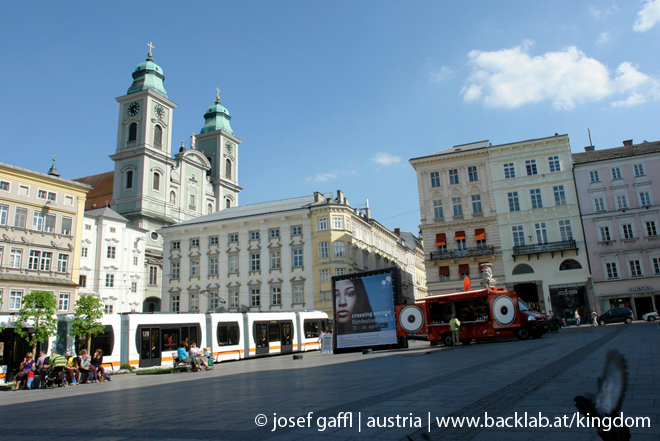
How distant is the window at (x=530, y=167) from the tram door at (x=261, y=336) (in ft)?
99.7

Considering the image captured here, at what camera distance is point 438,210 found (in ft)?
162

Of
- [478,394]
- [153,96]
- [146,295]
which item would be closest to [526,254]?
[478,394]

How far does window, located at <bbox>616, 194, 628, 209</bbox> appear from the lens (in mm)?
45159

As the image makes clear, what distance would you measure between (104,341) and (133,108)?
57.5 metres

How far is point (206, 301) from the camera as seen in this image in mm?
54250

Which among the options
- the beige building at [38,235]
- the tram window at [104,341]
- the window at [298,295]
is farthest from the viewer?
the window at [298,295]

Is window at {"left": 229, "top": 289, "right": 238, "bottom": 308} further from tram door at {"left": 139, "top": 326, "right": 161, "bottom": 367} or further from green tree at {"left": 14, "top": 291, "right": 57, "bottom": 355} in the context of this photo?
green tree at {"left": 14, "top": 291, "right": 57, "bottom": 355}

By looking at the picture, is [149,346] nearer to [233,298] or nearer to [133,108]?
[233,298]

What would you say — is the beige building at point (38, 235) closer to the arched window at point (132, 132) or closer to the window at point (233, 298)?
the window at point (233, 298)

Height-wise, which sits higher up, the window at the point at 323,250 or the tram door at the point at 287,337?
the window at the point at 323,250

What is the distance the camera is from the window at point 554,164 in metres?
46.8

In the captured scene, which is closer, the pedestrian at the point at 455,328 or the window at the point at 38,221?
the pedestrian at the point at 455,328

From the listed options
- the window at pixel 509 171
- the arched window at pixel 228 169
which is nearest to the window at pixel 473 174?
the window at pixel 509 171

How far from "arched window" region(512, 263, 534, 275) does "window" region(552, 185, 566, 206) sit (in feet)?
22.0
